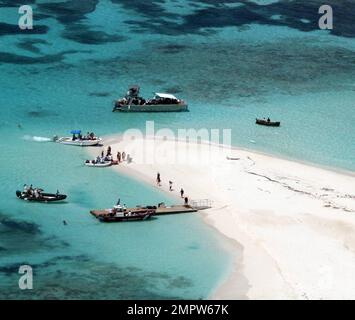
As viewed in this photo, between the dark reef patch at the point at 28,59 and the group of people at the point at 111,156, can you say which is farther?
the dark reef patch at the point at 28,59

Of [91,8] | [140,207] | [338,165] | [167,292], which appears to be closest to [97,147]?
[140,207]

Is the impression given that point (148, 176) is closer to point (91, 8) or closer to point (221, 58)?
point (221, 58)

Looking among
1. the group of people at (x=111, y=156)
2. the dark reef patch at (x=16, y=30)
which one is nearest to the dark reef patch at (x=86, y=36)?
the dark reef patch at (x=16, y=30)

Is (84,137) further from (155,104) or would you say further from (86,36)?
(86,36)

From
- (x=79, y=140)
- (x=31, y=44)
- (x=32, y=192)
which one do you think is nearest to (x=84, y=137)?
(x=79, y=140)

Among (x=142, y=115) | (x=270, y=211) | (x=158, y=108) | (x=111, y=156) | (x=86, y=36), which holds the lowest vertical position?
(x=270, y=211)

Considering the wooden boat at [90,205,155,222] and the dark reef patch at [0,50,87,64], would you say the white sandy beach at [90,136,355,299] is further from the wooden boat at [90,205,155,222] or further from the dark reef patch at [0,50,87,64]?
the dark reef patch at [0,50,87,64]

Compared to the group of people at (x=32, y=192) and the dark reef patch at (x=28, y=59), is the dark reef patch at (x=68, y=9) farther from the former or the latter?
the group of people at (x=32, y=192)
